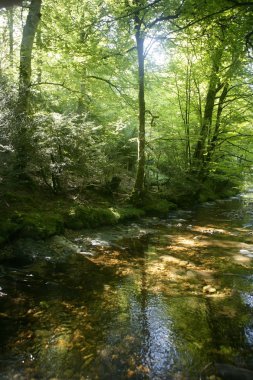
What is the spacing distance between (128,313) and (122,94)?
34.8 ft

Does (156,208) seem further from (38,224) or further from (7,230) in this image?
(7,230)

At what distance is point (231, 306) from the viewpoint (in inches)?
197

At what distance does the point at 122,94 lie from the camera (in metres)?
13.5

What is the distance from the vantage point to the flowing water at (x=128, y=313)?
358 cm

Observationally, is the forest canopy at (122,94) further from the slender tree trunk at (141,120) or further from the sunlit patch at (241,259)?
the sunlit patch at (241,259)

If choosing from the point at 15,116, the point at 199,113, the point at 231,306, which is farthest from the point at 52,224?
the point at 199,113

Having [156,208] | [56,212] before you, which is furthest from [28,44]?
[156,208]

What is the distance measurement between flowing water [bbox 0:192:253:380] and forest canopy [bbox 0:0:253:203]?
293 centimetres

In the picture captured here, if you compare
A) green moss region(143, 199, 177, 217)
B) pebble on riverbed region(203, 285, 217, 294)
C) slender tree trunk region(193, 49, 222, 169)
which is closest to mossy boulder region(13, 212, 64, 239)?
pebble on riverbed region(203, 285, 217, 294)

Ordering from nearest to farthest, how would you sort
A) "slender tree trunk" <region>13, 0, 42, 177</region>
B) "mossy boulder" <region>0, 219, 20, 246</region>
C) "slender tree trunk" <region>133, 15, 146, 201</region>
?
1. "mossy boulder" <region>0, 219, 20, 246</region>
2. "slender tree trunk" <region>13, 0, 42, 177</region>
3. "slender tree trunk" <region>133, 15, 146, 201</region>

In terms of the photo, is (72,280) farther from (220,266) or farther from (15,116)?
(15,116)

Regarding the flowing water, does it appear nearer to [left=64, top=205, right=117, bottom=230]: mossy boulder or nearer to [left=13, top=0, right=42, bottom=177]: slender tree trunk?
[left=64, top=205, right=117, bottom=230]: mossy boulder

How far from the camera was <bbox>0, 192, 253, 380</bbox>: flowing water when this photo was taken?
11.7 ft

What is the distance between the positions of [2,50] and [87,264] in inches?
310
